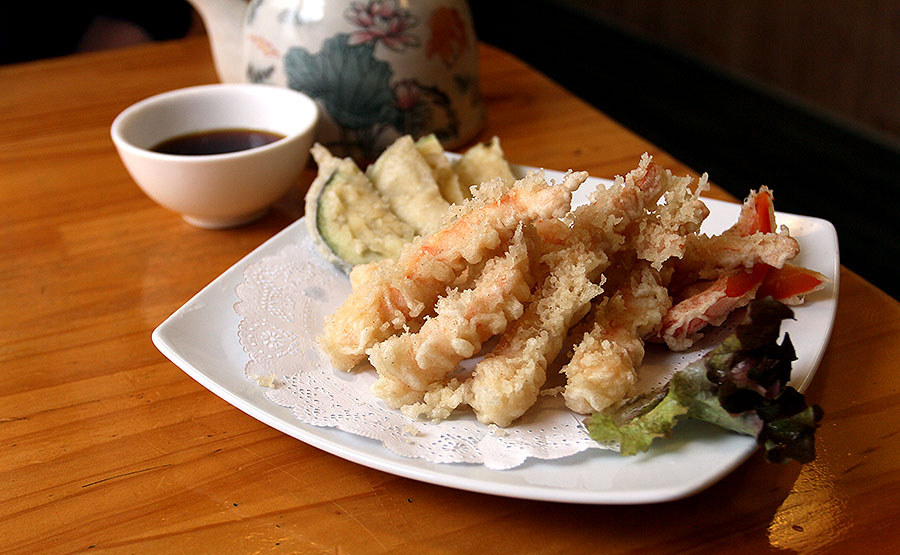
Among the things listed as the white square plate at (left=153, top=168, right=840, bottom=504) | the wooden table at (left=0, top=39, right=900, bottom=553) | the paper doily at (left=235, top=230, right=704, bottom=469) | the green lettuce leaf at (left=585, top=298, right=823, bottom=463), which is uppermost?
the green lettuce leaf at (left=585, top=298, right=823, bottom=463)

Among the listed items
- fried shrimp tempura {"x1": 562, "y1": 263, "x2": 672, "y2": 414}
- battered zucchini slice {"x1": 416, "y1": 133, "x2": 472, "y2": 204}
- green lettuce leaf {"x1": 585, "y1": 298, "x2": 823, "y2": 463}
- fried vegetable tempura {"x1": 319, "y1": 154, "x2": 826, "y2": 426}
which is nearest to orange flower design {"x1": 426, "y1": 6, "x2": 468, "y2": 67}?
battered zucchini slice {"x1": 416, "y1": 133, "x2": 472, "y2": 204}

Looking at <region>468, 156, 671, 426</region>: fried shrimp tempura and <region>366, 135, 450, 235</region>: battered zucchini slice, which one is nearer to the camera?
<region>468, 156, 671, 426</region>: fried shrimp tempura

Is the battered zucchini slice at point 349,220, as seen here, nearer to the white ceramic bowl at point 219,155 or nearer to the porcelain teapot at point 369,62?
the white ceramic bowl at point 219,155

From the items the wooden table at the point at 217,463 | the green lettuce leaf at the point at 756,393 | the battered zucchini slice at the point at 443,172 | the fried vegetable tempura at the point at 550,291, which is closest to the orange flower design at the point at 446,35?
the battered zucchini slice at the point at 443,172

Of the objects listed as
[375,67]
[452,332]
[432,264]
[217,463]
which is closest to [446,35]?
[375,67]

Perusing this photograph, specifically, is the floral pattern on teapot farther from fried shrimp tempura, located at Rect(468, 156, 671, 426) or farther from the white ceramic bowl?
fried shrimp tempura, located at Rect(468, 156, 671, 426)

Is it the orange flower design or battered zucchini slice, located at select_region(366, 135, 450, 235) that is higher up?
the orange flower design

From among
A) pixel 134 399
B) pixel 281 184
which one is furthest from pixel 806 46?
pixel 134 399

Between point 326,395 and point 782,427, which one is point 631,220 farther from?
point 326,395
